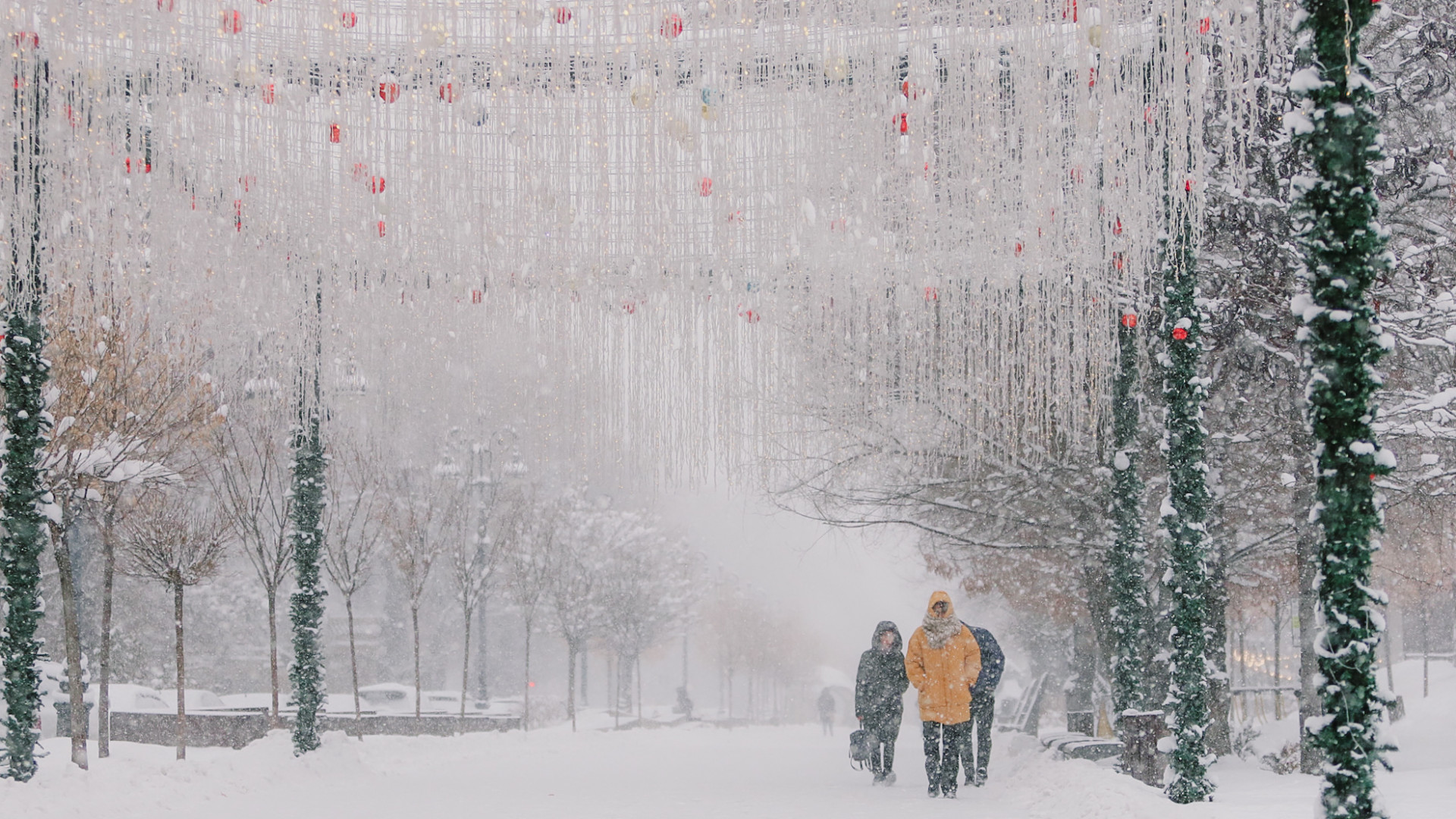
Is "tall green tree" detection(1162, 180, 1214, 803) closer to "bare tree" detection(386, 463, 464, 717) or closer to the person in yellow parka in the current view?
the person in yellow parka

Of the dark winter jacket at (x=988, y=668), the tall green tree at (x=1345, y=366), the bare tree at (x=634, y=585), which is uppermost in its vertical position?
the tall green tree at (x=1345, y=366)

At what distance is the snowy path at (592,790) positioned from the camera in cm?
938

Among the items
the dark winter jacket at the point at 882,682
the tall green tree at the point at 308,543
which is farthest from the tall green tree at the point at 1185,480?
the tall green tree at the point at 308,543

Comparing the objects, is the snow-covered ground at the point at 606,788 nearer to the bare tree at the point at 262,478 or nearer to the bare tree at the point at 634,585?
the bare tree at the point at 262,478

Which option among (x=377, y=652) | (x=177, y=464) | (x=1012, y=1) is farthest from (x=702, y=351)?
(x=377, y=652)

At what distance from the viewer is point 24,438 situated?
10711 mm

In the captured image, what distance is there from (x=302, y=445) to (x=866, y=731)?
736 cm

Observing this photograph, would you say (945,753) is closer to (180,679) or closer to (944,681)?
(944,681)

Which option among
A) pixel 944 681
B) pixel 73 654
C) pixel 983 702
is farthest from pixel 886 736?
pixel 73 654

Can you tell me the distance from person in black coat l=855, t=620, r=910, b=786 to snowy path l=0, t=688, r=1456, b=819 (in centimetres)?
41

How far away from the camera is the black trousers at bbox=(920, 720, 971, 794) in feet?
35.3

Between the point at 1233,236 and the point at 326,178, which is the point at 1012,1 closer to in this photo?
the point at 326,178

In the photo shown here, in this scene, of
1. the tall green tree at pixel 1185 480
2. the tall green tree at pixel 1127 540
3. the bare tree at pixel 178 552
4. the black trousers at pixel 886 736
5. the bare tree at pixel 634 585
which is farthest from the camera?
the bare tree at pixel 634 585

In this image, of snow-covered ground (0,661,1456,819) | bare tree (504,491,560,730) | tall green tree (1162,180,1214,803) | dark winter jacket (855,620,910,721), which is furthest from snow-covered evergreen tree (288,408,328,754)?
bare tree (504,491,560,730)
